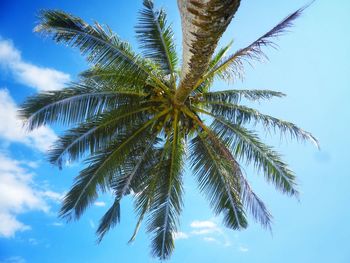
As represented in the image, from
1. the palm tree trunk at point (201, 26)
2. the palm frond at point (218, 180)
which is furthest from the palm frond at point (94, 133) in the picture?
the palm tree trunk at point (201, 26)

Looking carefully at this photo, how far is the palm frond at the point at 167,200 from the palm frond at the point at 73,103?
183 cm

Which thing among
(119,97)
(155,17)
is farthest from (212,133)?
(155,17)

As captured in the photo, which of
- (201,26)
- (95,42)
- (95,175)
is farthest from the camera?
(95,175)

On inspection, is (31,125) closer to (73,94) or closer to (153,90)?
(73,94)

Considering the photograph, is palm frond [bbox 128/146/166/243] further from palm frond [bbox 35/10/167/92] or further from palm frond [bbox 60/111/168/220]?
palm frond [bbox 35/10/167/92]

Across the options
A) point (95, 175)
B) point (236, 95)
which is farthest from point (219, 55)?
point (95, 175)

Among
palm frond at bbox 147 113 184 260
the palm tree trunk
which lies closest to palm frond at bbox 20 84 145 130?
palm frond at bbox 147 113 184 260

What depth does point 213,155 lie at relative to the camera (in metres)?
9.77

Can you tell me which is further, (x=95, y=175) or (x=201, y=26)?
(x=95, y=175)

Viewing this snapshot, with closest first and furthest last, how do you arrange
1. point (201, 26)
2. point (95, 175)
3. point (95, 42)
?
point (201, 26)
point (95, 42)
point (95, 175)

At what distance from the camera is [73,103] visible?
8797 mm

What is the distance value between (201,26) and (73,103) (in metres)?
5.07

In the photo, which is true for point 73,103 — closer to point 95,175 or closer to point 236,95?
point 95,175

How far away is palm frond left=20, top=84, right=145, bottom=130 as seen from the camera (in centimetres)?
858
